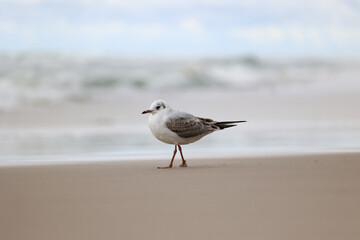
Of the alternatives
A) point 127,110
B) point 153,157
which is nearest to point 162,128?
point 153,157

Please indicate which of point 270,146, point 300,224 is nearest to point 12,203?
point 300,224

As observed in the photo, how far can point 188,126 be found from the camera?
646 cm

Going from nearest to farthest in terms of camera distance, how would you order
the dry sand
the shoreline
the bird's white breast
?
1. the dry sand
2. the bird's white breast
3. the shoreline

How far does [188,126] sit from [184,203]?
8.75 feet

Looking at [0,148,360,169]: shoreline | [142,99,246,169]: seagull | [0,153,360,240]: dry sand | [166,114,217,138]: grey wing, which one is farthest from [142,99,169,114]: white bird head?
[0,153,360,240]: dry sand

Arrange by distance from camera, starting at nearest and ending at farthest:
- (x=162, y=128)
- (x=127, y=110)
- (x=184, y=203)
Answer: (x=184, y=203) < (x=162, y=128) < (x=127, y=110)

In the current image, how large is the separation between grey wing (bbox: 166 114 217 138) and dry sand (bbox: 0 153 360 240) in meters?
0.73

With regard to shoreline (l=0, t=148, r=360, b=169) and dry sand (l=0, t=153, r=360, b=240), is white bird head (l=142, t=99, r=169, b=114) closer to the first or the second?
shoreline (l=0, t=148, r=360, b=169)

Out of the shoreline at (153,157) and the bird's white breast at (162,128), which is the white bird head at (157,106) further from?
the shoreline at (153,157)

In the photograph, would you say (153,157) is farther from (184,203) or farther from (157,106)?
(184,203)

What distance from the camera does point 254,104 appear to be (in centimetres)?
1923

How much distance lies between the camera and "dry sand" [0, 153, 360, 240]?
317 cm

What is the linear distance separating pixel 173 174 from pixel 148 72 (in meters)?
17.1

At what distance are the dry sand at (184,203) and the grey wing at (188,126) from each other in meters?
0.73
